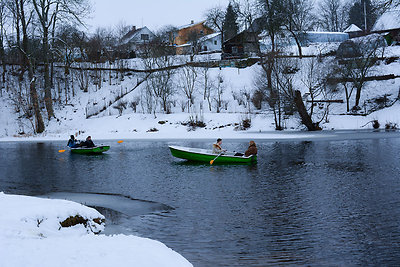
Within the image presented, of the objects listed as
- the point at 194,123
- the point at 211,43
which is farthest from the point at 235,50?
the point at 194,123

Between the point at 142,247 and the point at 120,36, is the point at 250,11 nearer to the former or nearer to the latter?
the point at 120,36

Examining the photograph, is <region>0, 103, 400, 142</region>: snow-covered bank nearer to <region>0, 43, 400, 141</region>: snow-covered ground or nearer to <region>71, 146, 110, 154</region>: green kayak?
<region>0, 43, 400, 141</region>: snow-covered ground

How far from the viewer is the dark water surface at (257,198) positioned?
8.73 metres

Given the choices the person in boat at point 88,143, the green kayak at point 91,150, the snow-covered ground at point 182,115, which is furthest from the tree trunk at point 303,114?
the person in boat at point 88,143

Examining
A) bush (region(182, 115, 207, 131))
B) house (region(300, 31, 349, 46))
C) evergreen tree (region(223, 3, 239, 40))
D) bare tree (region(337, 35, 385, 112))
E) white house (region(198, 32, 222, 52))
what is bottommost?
bush (region(182, 115, 207, 131))

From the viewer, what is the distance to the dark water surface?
28.7ft

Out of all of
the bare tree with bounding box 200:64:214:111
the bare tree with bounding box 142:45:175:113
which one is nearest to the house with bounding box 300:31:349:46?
the bare tree with bounding box 200:64:214:111

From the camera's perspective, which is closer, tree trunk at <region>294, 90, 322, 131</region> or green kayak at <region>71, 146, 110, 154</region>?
green kayak at <region>71, 146, 110, 154</region>

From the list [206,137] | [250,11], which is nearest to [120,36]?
[250,11]

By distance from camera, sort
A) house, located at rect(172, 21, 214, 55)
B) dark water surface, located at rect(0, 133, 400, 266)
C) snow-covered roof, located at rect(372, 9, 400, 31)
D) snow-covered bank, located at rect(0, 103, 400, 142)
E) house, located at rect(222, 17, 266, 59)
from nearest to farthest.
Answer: dark water surface, located at rect(0, 133, 400, 266), snow-covered bank, located at rect(0, 103, 400, 142), snow-covered roof, located at rect(372, 9, 400, 31), house, located at rect(222, 17, 266, 59), house, located at rect(172, 21, 214, 55)

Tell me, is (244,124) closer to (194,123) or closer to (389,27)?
(194,123)

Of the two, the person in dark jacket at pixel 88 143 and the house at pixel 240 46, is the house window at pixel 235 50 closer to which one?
the house at pixel 240 46

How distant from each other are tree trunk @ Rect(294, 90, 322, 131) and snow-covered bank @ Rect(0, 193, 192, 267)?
1141 inches

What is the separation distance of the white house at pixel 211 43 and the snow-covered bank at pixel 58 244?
216ft
